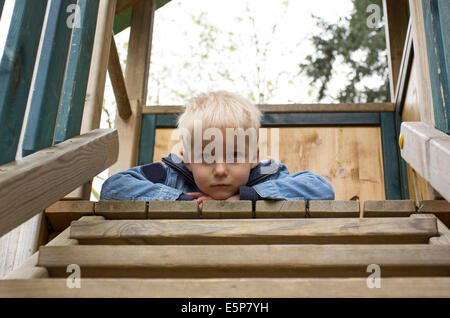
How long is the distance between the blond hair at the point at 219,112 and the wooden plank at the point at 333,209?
2.34 ft

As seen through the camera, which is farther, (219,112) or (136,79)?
(136,79)

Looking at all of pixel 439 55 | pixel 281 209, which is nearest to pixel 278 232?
pixel 281 209

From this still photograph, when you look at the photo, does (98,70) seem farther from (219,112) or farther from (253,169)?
(253,169)

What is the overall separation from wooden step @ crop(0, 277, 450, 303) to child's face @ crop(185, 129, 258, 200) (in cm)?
105

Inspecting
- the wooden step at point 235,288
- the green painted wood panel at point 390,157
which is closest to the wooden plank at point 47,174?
the wooden step at point 235,288

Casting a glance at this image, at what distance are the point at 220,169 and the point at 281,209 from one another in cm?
46

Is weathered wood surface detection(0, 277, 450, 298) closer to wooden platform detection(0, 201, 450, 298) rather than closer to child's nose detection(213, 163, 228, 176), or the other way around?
wooden platform detection(0, 201, 450, 298)

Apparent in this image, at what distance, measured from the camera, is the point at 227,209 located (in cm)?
175

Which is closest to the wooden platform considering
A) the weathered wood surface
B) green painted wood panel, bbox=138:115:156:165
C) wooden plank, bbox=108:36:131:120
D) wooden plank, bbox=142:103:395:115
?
the weathered wood surface

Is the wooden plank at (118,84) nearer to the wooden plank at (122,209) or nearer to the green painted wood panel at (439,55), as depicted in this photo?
the wooden plank at (122,209)

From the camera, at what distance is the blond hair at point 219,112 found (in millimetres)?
2338

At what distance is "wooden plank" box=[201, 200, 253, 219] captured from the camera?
1.75 metres

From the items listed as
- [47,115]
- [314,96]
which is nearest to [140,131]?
[47,115]

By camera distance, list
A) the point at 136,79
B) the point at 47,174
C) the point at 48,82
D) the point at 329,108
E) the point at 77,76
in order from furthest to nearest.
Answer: the point at 136,79
the point at 329,108
the point at 77,76
the point at 48,82
the point at 47,174
